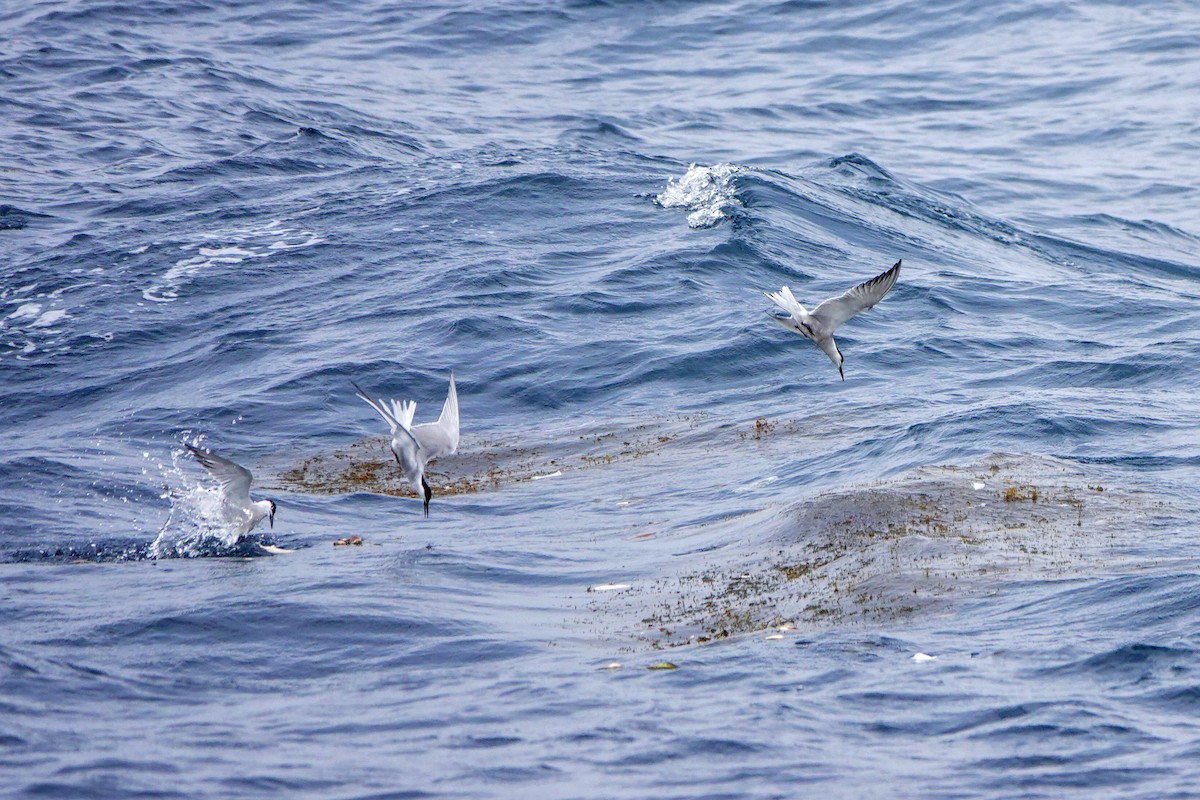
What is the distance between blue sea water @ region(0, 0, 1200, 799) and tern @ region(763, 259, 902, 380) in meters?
1.47

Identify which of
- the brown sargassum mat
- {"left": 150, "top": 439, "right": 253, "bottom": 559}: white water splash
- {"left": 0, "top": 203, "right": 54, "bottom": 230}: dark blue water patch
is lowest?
{"left": 150, "top": 439, "right": 253, "bottom": 559}: white water splash

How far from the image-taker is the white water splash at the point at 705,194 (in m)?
25.1

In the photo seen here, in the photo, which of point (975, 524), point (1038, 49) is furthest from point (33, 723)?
point (1038, 49)

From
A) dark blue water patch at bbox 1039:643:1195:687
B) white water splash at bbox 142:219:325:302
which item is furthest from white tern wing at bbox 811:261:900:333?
white water splash at bbox 142:219:325:302

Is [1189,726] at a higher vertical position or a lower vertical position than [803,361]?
higher

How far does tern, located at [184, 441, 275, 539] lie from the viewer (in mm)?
13148

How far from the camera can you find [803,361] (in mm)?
19828

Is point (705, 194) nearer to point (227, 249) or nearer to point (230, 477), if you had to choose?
point (227, 249)

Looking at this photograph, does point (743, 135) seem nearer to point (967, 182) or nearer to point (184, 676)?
point (967, 182)

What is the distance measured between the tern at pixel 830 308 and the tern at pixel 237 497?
16.0 ft

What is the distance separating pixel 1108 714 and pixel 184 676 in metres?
6.16

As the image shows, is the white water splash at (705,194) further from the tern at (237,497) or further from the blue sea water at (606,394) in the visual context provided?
the tern at (237,497)

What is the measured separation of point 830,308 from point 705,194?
13.5 meters

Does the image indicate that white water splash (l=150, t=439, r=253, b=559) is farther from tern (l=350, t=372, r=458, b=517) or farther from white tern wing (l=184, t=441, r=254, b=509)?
tern (l=350, t=372, r=458, b=517)
